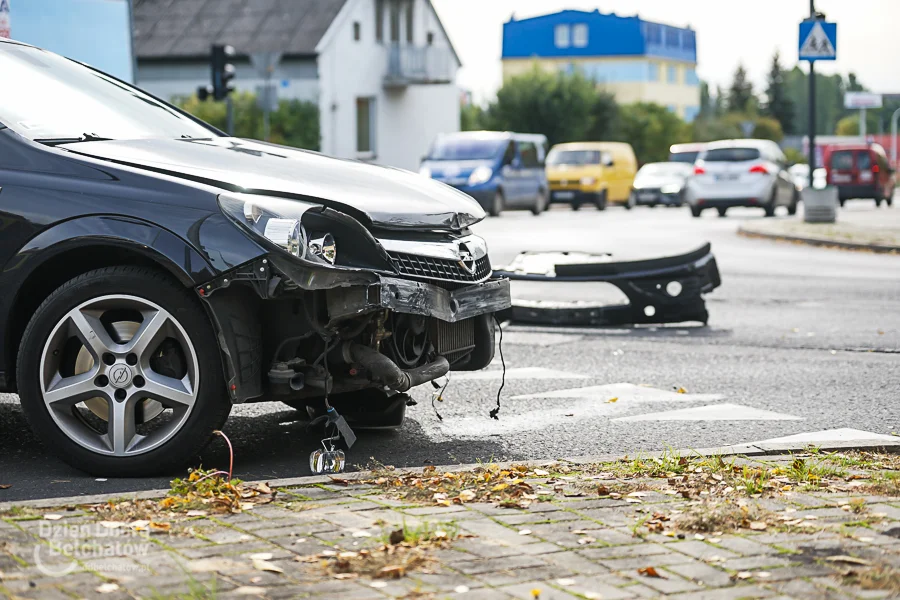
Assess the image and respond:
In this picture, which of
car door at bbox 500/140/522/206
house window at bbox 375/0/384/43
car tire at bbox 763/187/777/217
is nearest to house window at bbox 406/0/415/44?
house window at bbox 375/0/384/43

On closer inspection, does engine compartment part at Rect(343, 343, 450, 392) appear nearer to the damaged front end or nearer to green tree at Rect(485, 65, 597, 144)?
the damaged front end

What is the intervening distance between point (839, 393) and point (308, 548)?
460 cm

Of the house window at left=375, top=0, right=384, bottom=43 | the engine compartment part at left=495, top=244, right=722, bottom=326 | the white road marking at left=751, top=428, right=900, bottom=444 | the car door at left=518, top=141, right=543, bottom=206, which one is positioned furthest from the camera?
the house window at left=375, top=0, right=384, bottom=43

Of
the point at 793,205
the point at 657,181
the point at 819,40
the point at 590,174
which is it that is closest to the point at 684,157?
the point at 657,181

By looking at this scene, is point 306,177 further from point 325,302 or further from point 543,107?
point 543,107

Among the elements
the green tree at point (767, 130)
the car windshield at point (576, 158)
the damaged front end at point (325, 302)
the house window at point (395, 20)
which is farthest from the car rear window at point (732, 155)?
the green tree at point (767, 130)

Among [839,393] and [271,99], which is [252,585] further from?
[271,99]

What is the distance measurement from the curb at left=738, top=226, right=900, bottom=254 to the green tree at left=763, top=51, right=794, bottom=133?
114725mm

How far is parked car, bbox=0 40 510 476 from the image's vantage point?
523cm

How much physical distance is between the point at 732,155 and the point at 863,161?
8.43m

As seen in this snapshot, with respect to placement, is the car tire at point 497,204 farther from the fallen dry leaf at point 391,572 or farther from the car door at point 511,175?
the fallen dry leaf at point 391,572

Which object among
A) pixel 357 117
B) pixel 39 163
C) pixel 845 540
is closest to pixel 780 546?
pixel 845 540

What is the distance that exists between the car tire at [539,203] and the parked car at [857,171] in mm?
8615

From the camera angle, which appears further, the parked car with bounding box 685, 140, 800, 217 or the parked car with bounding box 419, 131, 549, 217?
the parked car with bounding box 419, 131, 549, 217
